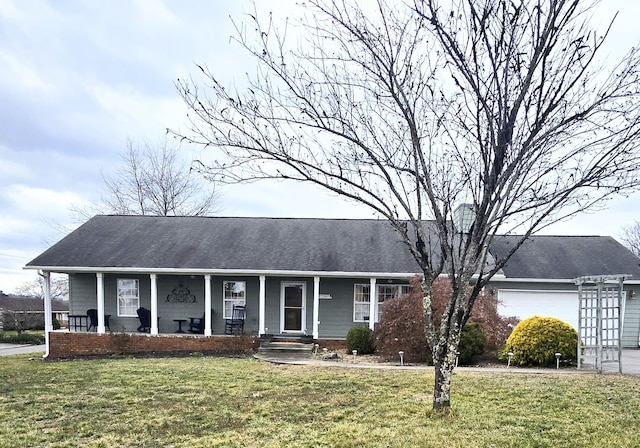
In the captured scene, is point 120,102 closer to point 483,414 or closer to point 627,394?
point 483,414

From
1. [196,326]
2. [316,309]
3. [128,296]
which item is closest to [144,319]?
[128,296]

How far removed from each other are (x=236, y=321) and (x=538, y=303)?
33.8 feet

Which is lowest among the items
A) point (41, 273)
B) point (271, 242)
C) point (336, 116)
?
point (41, 273)

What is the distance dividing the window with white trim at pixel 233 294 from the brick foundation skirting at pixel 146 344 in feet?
5.88

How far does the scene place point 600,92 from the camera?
4754 millimetres

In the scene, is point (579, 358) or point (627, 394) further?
point (579, 358)

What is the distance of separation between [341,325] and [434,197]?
10.3 meters

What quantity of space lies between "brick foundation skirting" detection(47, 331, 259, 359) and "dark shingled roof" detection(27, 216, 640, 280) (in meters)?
2.22

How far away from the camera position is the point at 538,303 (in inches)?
579

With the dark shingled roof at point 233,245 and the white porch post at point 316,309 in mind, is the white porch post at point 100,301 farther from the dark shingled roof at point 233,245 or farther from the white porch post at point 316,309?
the white porch post at point 316,309

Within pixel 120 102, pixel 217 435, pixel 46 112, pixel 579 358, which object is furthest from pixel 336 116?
pixel 46 112

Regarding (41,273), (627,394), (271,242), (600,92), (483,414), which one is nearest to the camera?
(600,92)

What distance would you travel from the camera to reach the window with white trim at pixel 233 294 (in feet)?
49.5

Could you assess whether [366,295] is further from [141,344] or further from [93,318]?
[93,318]
